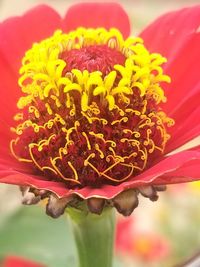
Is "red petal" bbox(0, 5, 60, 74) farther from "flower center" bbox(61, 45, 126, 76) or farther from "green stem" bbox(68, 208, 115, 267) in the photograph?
"green stem" bbox(68, 208, 115, 267)

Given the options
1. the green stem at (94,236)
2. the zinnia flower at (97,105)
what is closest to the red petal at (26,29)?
the zinnia flower at (97,105)

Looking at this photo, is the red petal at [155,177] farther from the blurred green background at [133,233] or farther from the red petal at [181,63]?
the blurred green background at [133,233]

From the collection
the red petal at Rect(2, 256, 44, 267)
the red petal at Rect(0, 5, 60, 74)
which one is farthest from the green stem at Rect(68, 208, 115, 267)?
the red petal at Rect(2, 256, 44, 267)

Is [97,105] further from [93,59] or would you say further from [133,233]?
[133,233]

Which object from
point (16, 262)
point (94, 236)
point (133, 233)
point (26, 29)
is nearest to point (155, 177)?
point (94, 236)

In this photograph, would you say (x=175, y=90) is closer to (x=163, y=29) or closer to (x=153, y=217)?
(x=163, y=29)

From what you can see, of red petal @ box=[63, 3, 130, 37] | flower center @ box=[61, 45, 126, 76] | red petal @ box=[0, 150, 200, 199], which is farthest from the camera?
red petal @ box=[63, 3, 130, 37]
